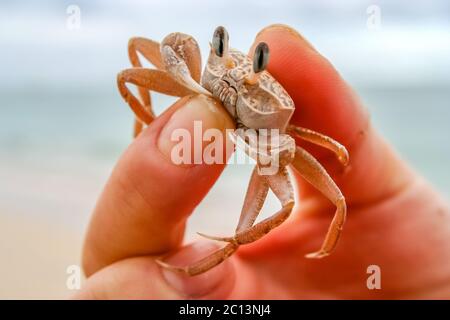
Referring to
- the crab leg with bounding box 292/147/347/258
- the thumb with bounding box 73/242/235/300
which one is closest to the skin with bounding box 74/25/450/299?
the thumb with bounding box 73/242/235/300

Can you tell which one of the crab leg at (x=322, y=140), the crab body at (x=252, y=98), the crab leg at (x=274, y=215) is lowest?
the crab leg at (x=274, y=215)

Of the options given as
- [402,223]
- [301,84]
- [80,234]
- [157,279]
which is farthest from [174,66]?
[80,234]

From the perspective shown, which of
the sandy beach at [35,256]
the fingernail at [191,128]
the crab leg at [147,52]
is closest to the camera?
the fingernail at [191,128]

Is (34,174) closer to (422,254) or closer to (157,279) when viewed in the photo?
Answer: (157,279)

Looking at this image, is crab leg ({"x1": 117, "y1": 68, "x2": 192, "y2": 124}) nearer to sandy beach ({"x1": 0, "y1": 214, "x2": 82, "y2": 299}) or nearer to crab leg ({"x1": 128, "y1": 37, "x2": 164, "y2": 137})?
crab leg ({"x1": 128, "y1": 37, "x2": 164, "y2": 137})

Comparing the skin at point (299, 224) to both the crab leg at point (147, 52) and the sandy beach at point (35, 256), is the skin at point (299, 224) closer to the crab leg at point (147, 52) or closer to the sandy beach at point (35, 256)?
the crab leg at point (147, 52)

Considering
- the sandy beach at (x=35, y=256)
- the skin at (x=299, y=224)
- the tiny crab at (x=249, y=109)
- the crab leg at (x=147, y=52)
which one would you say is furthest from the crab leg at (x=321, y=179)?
the sandy beach at (x=35, y=256)

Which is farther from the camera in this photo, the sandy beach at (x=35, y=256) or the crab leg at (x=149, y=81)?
the sandy beach at (x=35, y=256)
